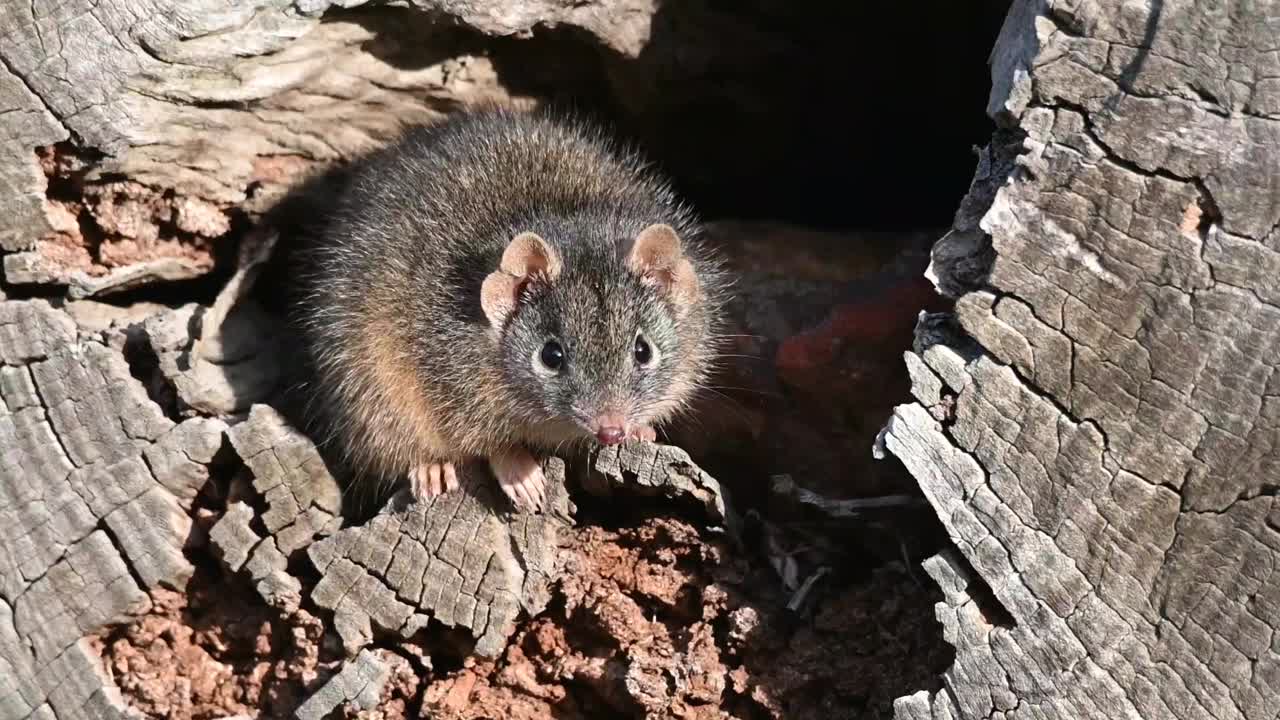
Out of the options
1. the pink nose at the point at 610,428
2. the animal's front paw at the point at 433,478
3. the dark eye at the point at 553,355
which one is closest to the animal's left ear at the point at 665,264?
the dark eye at the point at 553,355

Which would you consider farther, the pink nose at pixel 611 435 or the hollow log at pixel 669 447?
the pink nose at pixel 611 435

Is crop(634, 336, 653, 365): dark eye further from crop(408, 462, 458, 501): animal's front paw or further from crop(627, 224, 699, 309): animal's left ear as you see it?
crop(408, 462, 458, 501): animal's front paw

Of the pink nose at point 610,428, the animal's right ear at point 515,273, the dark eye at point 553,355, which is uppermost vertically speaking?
the animal's right ear at point 515,273

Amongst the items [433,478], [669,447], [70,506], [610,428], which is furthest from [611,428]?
[70,506]

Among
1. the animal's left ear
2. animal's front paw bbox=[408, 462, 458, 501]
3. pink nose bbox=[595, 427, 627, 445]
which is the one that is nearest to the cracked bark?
pink nose bbox=[595, 427, 627, 445]

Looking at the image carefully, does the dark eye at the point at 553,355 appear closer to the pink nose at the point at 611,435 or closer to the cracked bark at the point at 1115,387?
the pink nose at the point at 611,435

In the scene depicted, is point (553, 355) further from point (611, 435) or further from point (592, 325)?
point (611, 435)
